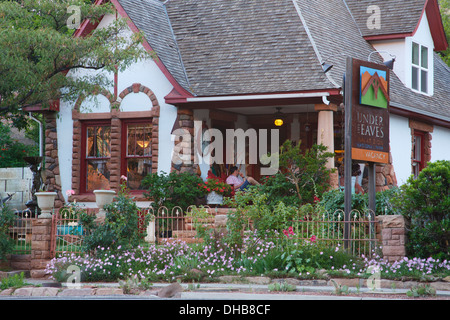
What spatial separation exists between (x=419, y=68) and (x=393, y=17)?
1.82 m

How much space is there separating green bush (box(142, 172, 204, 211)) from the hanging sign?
17.3ft

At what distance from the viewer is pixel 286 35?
60.0ft

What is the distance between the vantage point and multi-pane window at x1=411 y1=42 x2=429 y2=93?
21.2 m

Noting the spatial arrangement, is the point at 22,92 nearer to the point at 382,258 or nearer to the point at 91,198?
the point at 91,198

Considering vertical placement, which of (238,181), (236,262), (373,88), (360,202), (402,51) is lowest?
(236,262)

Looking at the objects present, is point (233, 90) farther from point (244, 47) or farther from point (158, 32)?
point (158, 32)

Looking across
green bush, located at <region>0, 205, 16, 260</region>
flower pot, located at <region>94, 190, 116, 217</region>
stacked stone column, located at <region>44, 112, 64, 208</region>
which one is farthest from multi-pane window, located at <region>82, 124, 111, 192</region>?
flower pot, located at <region>94, 190, 116, 217</region>

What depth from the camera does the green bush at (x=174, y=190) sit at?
660 inches

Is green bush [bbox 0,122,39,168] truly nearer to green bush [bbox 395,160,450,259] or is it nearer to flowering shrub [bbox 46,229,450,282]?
flowering shrub [bbox 46,229,450,282]

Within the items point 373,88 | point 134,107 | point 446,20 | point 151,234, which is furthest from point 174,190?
point 446,20

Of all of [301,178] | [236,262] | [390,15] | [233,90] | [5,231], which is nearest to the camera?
[236,262]

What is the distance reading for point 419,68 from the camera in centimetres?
2148

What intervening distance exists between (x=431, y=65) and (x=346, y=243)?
39.4 feet
